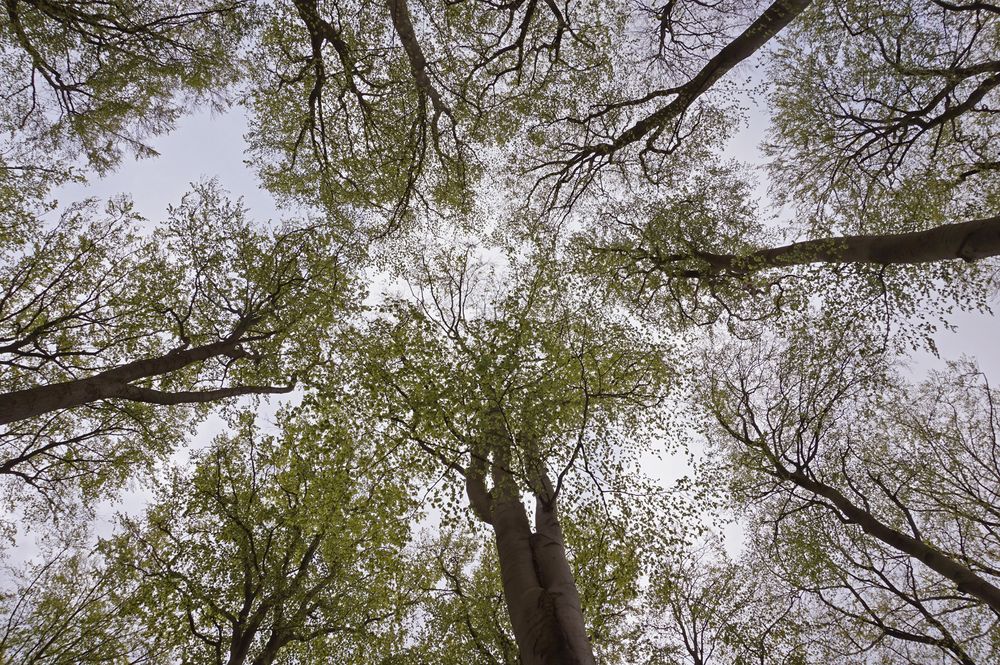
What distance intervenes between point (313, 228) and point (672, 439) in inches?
417

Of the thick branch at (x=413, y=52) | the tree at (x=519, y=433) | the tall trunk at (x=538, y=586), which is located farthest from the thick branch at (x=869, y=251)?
the tall trunk at (x=538, y=586)

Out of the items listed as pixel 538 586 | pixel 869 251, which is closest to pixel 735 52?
pixel 869 251

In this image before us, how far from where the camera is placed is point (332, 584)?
37.8ft

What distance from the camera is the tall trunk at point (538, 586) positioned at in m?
5.86

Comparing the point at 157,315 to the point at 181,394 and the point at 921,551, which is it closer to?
the point at 181,394

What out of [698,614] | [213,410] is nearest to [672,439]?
[698,614]

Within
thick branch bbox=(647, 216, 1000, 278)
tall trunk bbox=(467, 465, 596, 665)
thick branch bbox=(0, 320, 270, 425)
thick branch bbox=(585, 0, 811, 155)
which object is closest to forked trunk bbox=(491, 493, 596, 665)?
tall trunk bbox=(467, 465, 596, 665)

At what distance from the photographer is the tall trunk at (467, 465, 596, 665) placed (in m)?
5.86

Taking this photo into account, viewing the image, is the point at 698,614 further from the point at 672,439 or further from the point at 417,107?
the point at 417,107

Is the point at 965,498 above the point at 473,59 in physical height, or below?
below

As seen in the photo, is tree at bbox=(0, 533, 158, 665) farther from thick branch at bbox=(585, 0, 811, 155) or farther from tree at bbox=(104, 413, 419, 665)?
thick branch at bbox=(585, 0, 811, 155)

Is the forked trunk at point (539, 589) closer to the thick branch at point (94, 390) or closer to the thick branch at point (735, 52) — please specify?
the thick branch at point (94, 390)

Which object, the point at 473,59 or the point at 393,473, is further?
the point at 473,59

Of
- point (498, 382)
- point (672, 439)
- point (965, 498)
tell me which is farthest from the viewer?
point (965, 498)
